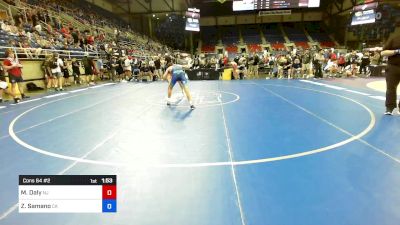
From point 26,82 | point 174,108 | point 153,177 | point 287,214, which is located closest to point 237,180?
point 287,214

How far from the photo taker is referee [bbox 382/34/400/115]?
18.8 feet

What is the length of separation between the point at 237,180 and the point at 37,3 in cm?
2351

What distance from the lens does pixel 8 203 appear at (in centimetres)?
275

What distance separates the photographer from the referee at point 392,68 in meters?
5.73

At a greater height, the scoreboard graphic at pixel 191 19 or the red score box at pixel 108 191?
the scoreboard graphic at pixel 191 19

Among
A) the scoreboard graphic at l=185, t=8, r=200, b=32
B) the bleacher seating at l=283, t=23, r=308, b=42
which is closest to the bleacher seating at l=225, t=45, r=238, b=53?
the bleacher seating at l=283, t=23, r=308, b=42

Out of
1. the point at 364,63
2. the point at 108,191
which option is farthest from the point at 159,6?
the point at 108,191

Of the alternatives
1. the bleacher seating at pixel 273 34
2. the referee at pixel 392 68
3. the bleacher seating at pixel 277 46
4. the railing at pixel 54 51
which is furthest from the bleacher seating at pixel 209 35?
the referee at pixel 392 68
